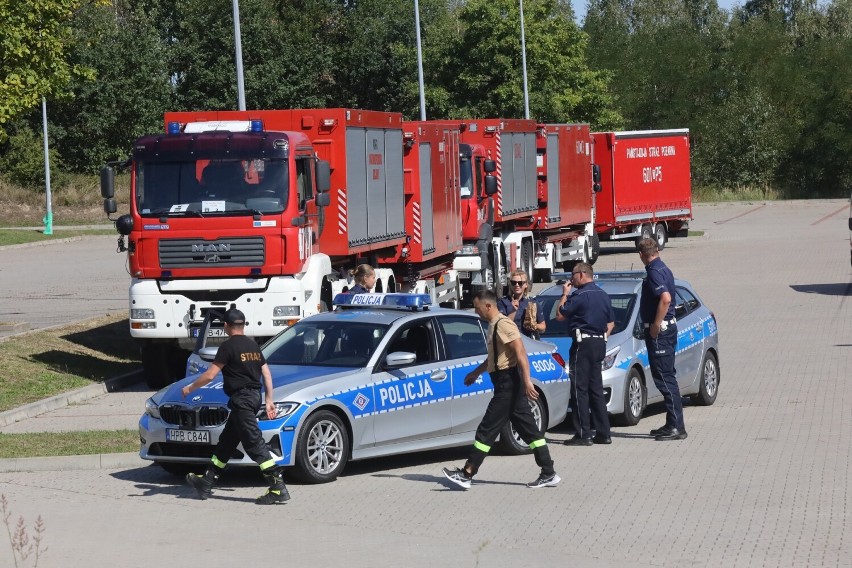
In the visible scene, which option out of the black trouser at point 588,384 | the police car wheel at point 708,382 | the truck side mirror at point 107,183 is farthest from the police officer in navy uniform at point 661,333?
the truck side mirror at point 107,183

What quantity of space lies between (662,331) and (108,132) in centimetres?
5740

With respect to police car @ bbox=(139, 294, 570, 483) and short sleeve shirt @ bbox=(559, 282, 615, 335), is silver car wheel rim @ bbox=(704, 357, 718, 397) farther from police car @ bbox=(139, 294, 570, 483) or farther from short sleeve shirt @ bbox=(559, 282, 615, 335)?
short sleeve shirt @ bbox=(559, 282, 615, 335)

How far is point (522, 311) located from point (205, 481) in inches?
175

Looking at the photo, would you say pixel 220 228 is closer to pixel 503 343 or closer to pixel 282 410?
pixel 282 410

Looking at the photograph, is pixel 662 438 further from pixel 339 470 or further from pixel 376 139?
pixel 376 139

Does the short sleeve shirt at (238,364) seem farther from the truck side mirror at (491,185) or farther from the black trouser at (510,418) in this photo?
the truck side mirror at (491,185)

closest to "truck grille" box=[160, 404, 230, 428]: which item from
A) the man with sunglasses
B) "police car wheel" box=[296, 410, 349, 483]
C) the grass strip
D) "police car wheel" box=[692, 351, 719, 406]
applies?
"police car wheel" box=[296, 410, 349, 483]

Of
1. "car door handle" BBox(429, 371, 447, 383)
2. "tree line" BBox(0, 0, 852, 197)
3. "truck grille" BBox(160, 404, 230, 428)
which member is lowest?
"truck grille" BBox(160, 404, 230, 428)

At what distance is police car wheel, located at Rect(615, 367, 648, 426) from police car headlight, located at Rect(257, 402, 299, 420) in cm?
419

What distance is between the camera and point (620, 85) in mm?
79375

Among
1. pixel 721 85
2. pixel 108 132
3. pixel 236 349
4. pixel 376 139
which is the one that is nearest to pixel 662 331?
pixel 236 349

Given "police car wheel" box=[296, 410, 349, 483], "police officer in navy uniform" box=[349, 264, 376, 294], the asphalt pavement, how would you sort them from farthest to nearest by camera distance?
"police officer in navy uniform" box=[349, 264, 376, 294] < "police car wheel" box=[296, 410, 349, 483] < the asphalt pavement

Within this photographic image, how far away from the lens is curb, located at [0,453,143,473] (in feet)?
39.1

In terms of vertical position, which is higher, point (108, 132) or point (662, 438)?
point (108, 132)
